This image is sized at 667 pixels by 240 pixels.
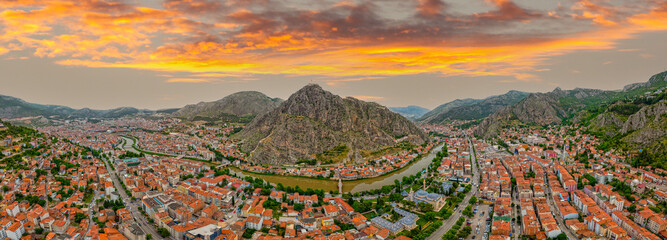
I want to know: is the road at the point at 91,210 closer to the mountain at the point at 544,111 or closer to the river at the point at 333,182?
the river at the point at 333,182

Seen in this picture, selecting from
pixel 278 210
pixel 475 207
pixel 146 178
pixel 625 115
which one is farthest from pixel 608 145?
pixel 146 178

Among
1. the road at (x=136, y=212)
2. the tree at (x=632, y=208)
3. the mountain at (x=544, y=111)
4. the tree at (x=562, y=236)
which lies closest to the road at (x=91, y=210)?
the road at (x=136, y=212)

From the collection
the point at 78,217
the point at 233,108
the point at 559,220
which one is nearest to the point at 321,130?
the point at 78,217

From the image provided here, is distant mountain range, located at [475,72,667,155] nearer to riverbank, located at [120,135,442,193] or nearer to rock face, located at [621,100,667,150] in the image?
rock face, located at [621,100,667,150]

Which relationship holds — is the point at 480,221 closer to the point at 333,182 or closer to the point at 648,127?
the point at 333,182

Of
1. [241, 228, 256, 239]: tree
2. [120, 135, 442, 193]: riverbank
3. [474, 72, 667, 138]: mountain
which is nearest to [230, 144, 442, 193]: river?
[120, 135, 442, 193]: riverbank

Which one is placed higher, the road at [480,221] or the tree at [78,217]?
the tree at [78,217]
